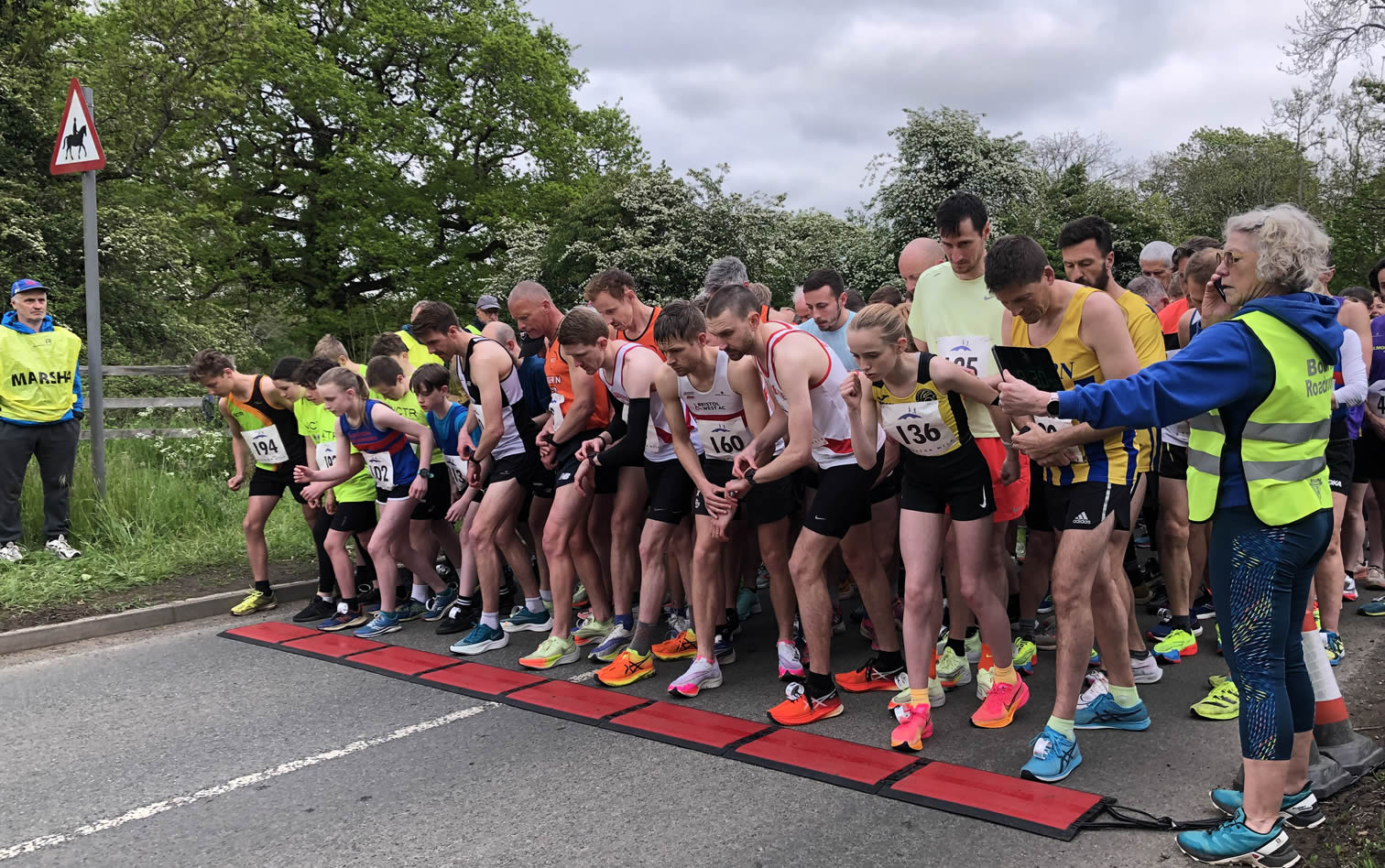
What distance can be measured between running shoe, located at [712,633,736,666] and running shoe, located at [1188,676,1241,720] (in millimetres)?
2561

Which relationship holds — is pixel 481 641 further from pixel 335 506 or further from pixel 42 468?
pixel 42 468

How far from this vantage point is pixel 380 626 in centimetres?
715

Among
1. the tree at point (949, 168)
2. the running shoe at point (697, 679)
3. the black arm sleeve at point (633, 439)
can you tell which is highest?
the tree at point (949, 168)

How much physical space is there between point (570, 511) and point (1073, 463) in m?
3.19

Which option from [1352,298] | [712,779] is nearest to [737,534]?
[712,779]

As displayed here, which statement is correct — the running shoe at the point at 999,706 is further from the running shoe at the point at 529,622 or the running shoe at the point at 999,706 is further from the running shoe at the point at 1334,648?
the running shoe at the point at 529,622

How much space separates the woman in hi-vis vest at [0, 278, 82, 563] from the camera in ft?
28.7

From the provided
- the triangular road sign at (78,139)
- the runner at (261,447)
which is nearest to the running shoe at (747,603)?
the runner at (261,447)

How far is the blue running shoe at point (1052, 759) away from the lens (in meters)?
4.08

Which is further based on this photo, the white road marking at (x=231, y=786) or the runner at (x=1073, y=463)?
the runner at (x=1073, y=463)

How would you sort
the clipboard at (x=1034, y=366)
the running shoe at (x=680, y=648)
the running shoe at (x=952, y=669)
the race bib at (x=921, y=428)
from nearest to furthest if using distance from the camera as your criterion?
the clipboard at (x=1034, y=366) < the race bib at (x=921, y=428) < the running shoe at (x=952, y=669) < the running shoe at (x=680, y=648)

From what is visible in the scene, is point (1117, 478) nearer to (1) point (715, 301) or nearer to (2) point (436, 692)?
(1) point (715, 301)

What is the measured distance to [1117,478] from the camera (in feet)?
13.7

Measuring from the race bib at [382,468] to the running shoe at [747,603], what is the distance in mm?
2679
